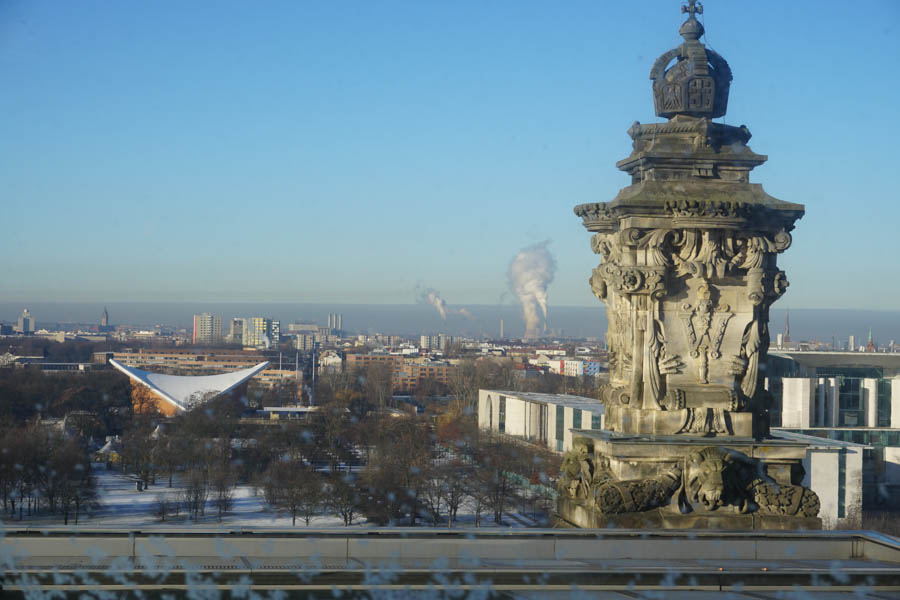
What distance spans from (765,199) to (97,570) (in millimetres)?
4140

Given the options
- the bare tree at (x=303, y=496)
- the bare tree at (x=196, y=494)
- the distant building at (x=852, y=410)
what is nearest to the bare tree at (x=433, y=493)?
the bare tree at (x=303, y=496)

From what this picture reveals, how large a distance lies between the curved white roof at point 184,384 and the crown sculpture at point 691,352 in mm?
65295

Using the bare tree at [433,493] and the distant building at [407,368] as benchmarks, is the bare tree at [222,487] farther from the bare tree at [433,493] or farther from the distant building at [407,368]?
the distant building at [407,368]

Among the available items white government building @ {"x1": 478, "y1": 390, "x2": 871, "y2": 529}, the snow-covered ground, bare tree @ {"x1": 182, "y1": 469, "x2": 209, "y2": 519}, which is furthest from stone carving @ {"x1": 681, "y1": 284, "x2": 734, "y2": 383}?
bare tree @ {"x1": 182, "y1": 469, "x2": 209, "y2": 519}

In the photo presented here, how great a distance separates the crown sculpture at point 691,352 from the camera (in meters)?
6.41

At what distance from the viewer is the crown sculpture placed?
6.41 metres

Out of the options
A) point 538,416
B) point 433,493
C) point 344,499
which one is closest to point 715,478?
point 344,499

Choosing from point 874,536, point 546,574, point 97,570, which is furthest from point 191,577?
point 874,536

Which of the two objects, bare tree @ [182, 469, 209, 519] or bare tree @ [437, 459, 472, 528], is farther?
bare tree @ [182, 469, 209, 519]

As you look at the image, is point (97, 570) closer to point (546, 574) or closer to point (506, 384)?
point (546, 574)

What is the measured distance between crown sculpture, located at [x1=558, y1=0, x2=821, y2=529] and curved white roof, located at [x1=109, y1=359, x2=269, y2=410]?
214ft

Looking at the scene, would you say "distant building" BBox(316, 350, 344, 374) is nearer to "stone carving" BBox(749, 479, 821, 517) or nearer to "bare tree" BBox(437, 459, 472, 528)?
"bare tree" BBox(437, 459, 472, 528)

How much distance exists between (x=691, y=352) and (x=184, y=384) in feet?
247

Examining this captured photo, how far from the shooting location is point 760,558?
18.0 feet
